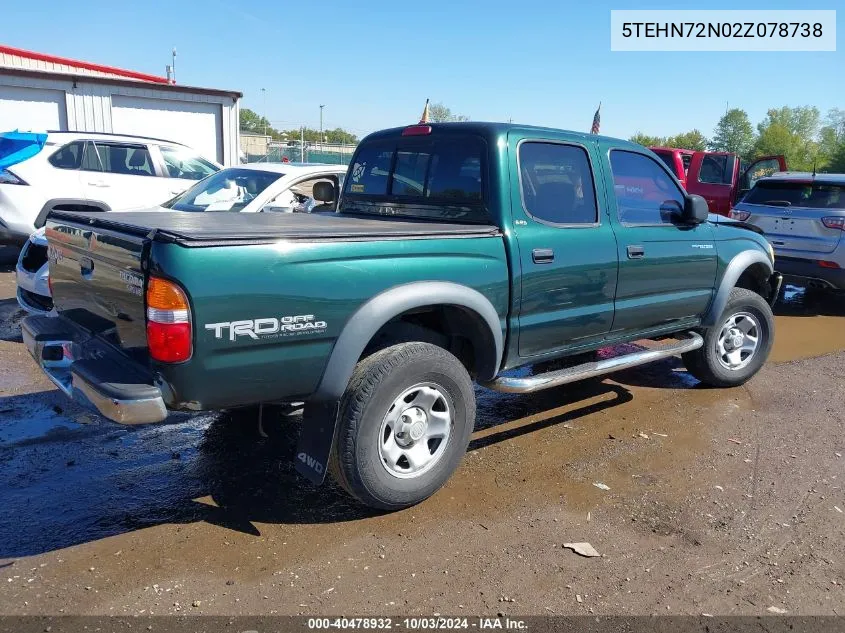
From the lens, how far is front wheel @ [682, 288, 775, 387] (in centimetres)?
554

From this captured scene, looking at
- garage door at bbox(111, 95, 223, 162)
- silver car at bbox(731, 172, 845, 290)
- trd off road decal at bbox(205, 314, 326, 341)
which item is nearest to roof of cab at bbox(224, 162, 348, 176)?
trd off road decal at bbox(205, 314, 326, 341)

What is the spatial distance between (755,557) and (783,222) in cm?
663

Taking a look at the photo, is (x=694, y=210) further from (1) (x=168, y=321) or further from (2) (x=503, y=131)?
(1) (x=168, y=321)

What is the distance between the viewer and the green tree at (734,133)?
188 ft

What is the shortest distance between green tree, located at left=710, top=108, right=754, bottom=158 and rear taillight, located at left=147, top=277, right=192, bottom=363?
61223mm

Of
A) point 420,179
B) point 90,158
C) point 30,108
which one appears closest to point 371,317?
point 420,179

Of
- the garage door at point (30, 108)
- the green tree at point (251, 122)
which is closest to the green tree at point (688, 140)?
the green tree at point (251, 122)

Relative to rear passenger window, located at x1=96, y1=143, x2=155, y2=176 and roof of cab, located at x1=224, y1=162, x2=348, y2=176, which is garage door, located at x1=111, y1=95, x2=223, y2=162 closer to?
rear passenger window, located at x1=96, y1=143, x2=155, y2=176

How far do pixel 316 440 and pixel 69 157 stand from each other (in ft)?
26.1

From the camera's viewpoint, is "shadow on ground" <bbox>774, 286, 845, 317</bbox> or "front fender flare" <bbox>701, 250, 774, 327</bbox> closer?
"front fender flare" <bbox>701, 250, 774, 327</bbox>

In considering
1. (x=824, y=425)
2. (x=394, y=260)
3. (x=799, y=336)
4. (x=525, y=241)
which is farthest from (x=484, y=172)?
(x=799, y=336)

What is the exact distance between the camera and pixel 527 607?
286 centimetres

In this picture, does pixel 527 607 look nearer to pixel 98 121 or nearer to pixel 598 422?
pixel 598 422

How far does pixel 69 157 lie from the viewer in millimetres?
9445
